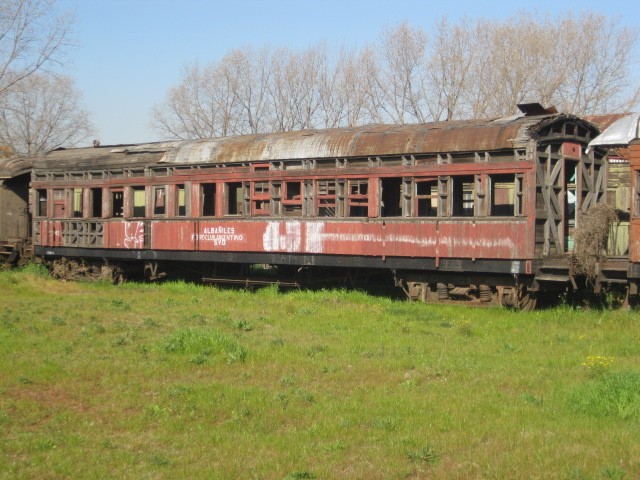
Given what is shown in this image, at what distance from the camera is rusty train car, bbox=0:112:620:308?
1620cm

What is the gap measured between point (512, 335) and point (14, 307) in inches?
408

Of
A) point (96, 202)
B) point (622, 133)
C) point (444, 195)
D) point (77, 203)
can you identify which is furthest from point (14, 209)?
point (622, 133)

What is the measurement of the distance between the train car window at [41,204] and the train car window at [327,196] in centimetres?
1090

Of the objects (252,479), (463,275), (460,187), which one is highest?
(460,187)

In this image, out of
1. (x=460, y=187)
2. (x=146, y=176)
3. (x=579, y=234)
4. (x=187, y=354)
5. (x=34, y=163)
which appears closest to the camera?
(x=187, y=354)

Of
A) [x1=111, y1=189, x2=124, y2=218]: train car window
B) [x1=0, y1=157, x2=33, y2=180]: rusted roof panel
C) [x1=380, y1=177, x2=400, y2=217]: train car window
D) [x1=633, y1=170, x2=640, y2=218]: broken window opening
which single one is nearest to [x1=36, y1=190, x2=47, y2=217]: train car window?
[x1=0, y1=157, x2=33, y2=180]: rusted roof panel

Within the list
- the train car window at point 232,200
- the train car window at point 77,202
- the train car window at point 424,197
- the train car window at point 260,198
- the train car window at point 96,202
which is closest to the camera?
the train car window at point 424,197

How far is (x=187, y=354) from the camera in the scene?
11703mm

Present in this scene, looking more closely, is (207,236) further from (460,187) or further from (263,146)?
(460,187)

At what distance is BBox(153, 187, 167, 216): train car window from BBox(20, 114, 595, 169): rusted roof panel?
842 millimetres

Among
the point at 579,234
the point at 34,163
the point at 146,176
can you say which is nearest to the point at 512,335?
the point at 579,234

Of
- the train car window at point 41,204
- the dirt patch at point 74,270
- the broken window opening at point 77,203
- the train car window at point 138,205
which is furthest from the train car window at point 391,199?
the train car window at point 41,204

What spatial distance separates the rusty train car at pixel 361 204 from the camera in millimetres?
16203

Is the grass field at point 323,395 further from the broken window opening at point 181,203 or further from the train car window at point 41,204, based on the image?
the train car window at point 41,204
